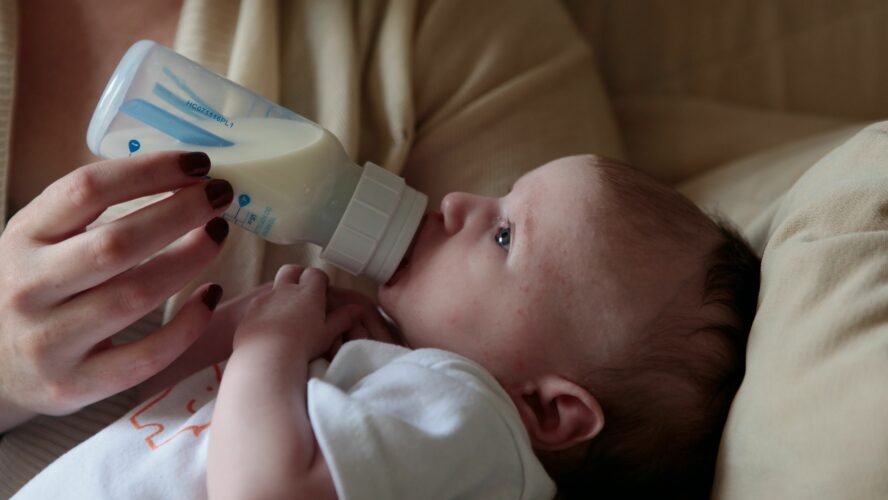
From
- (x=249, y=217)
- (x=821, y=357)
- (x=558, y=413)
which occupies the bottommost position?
(x=558, y=413)

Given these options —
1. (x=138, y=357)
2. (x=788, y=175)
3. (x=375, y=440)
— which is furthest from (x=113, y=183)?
(x=788, y=175)

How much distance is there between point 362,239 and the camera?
914mm

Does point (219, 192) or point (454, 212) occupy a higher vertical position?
point (219, 192)

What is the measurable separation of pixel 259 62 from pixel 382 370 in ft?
Answer: 1.63

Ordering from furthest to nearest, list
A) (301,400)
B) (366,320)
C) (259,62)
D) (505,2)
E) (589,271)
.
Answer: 1. (505,2)
2. (259,62)
3. (366,320)
4. (589,271)
5. (301,400)

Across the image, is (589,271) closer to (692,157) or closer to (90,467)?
(90,467)

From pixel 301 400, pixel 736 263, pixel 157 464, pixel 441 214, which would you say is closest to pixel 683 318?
pixel 736 263

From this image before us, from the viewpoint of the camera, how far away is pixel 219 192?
2.64 feet

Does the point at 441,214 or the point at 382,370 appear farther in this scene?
the point at 441,214

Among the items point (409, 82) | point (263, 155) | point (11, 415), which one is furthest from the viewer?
point (409, 82)

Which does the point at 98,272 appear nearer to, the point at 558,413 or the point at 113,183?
the point at 113,183

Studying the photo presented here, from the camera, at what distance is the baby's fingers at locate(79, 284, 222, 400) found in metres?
0.83

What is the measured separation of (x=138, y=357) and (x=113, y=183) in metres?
0.17

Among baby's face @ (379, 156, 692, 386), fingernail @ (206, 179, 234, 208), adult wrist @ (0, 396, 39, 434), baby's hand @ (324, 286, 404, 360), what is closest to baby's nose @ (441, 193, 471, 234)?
baby's face @ (379, 156, 692, 386)
